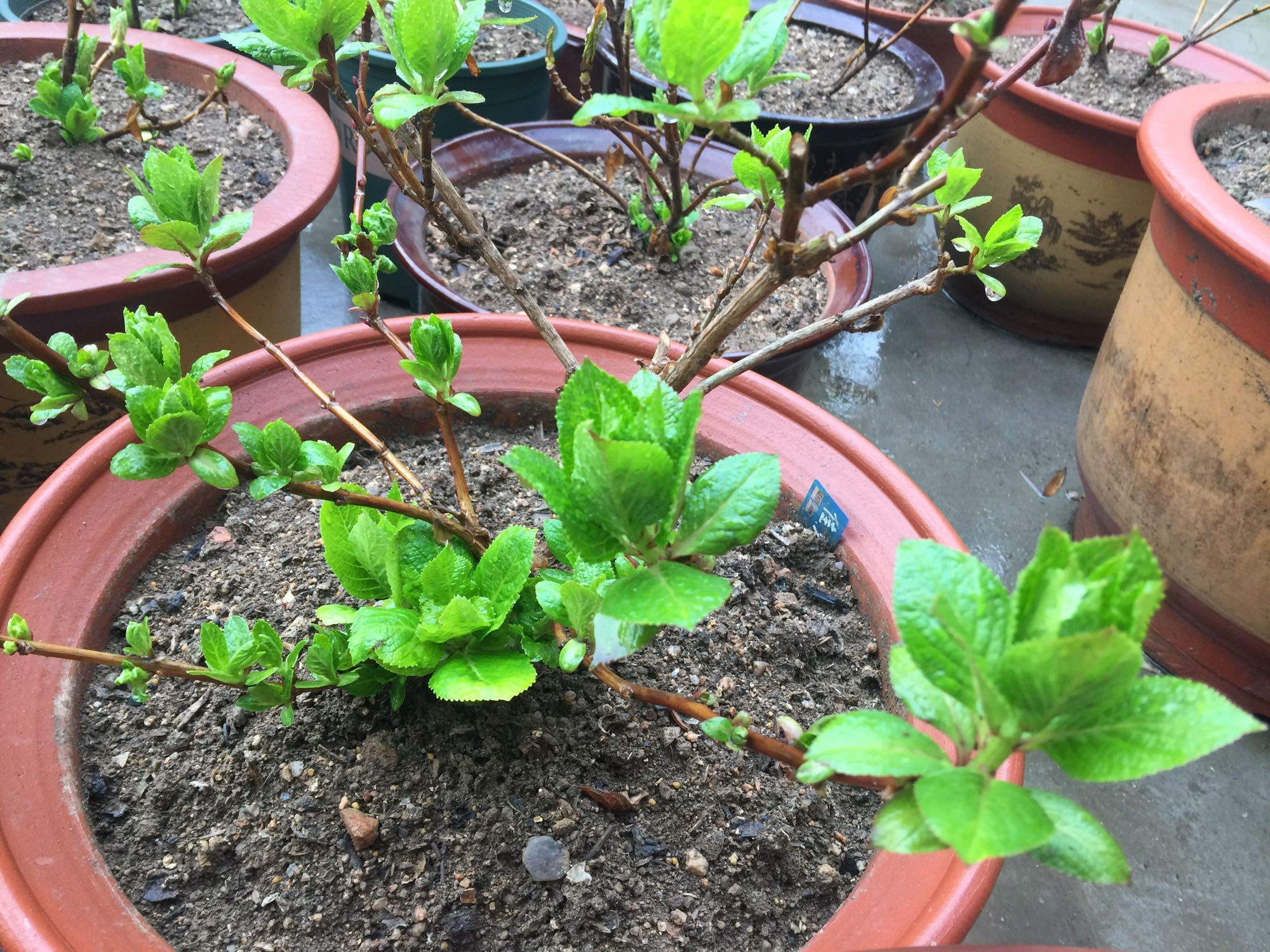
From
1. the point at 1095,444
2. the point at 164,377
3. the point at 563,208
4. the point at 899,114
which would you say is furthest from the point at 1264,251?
the point at 164,377

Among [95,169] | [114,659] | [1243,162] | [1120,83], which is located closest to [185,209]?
[114,659]

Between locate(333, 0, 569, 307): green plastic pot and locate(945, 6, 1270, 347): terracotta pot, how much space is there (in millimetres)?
1062

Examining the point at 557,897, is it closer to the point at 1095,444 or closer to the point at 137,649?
the point at 137,649

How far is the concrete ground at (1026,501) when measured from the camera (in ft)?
4.77

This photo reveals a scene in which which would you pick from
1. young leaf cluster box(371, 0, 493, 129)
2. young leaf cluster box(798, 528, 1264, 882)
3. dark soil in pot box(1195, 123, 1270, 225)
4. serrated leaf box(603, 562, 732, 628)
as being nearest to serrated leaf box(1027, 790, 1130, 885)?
young leaf cluster box(798, 528, 1264, 882)

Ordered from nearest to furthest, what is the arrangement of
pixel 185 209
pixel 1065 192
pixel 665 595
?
1. pixel 665 595
2. pixel 185 209
3. pixel 1065 192

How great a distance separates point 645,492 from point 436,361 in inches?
14.0

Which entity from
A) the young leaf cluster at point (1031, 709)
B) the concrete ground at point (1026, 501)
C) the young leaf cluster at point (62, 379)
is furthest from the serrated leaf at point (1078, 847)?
the concrete ground at point (1026, 501)

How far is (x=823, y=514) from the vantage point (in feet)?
3.44

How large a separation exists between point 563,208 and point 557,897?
4.68 feet

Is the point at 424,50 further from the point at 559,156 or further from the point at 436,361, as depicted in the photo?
the point at 559,156

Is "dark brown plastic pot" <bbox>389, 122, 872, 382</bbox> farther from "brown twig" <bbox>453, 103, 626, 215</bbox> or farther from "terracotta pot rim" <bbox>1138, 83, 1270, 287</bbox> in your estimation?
"terracotta pot rim" <bbox>1138, 83, 1270, 287</bbox>

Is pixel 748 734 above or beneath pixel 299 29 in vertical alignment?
beneath

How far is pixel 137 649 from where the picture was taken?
A: 681mm
